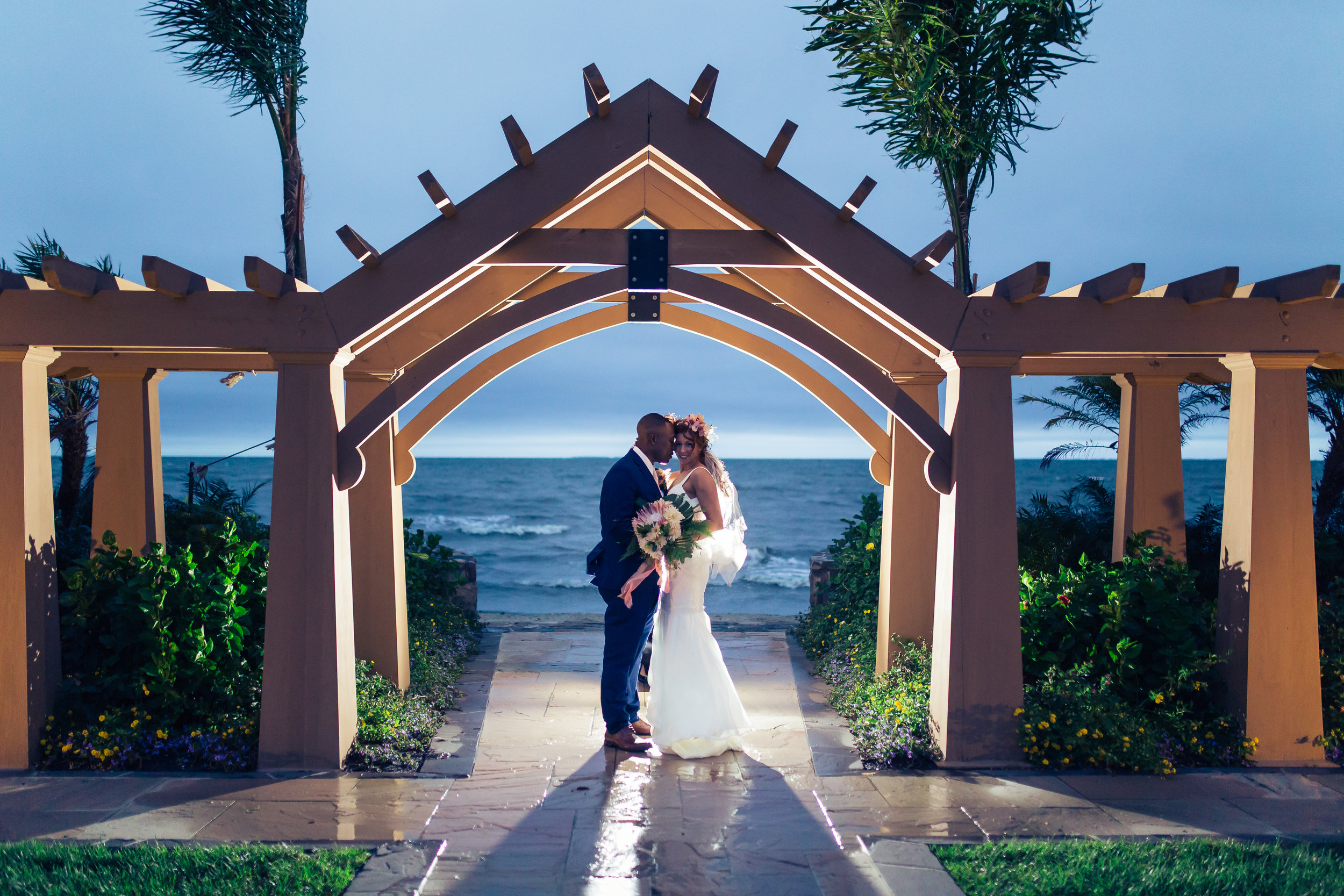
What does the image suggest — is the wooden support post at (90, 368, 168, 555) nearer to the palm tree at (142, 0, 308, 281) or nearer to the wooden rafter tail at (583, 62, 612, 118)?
the palm tree at (142, 0, 308, 281)

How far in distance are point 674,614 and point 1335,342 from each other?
4.63 m

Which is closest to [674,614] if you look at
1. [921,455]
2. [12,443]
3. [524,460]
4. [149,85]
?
[921,455]

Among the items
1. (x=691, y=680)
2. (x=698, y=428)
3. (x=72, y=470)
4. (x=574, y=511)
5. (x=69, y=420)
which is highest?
(x=698, y=428)

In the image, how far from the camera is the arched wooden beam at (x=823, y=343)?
5.26 metres

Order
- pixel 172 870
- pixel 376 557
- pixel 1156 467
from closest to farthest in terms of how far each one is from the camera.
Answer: pixel 172 870 < pixel 376 557 < pixel 1156 467

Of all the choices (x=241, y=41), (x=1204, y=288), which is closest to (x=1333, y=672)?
(x=1204, y=288)

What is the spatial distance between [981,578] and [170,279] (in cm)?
521

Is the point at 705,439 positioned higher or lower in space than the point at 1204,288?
lower

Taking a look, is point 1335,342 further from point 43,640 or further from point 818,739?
point 43,640

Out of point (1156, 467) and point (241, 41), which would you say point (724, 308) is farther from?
point (241, 41)

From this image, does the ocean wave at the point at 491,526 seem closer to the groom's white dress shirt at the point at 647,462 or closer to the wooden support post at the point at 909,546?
the wooden support post at the point at 909,546

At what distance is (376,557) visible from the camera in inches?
265

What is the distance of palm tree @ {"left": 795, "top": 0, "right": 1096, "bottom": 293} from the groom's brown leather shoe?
5.50m

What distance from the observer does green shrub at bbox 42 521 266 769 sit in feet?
16.9
